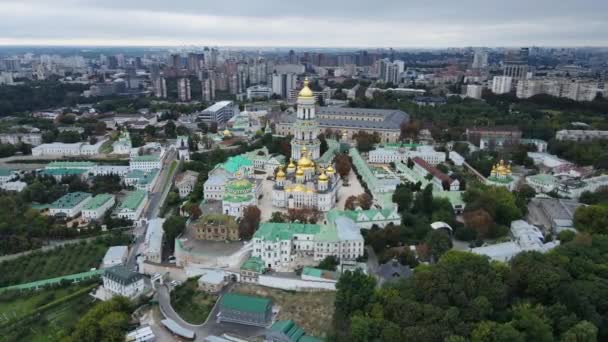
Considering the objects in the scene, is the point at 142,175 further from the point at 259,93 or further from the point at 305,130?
the point at 259,93

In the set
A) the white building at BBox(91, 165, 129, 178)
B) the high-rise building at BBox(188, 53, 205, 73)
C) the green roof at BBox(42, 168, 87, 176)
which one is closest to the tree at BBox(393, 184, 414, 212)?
the white building at BBox(91, 165, 129, 178)

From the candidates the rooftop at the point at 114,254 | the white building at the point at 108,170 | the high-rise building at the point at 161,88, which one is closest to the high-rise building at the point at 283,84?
the high-rise building at the point at 161,88

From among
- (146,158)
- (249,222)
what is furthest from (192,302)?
(146,158)

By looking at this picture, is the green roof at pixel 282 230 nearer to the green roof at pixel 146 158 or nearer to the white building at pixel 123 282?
the white building at pixel 123 282

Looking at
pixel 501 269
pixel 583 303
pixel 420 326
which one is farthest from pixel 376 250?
pixel 583 303

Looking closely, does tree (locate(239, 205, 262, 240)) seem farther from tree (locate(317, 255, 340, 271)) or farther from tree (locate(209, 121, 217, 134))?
tree (locate(209, 121, 217, 134))
